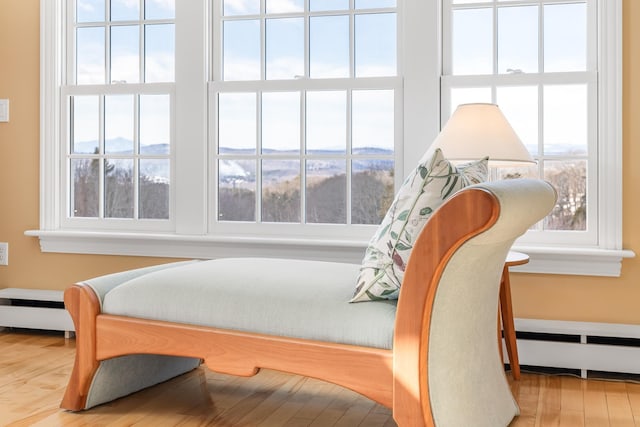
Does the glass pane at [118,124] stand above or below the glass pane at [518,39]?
below

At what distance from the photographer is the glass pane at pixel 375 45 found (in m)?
3.43

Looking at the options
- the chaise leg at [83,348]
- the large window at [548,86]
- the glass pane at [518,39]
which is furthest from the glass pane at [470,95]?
the chaise leg at [83,348]

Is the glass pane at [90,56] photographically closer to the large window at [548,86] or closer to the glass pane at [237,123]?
the glass pane at [237,123]

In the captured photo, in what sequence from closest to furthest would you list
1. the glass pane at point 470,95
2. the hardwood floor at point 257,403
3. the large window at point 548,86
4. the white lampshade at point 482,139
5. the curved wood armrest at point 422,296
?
the curved wood armrest at point 422,296 → the hardwood floor at point 257,403 → the white lampshade at point 482,139 → the large window at point 548,86 → the glass pane at point 470,95

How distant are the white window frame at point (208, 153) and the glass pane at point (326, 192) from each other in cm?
13

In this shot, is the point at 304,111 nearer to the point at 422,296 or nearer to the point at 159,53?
the point at 159,53

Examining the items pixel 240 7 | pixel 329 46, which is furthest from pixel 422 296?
pixel 240 7

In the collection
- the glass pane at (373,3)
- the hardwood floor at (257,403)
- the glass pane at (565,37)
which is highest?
the glass pane at (373,3)

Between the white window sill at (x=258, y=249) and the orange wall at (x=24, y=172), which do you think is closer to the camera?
the white window sill at (x=258, y=249)

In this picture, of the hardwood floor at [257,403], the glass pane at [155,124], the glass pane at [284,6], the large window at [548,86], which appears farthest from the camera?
the glass pane at [155,124]

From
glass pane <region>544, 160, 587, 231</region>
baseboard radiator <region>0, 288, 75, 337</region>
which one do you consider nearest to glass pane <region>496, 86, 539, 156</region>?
glass pane <region>544, 160, 587, 231</region>

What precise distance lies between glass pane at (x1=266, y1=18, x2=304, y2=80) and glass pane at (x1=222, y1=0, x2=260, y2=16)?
109 millimetres

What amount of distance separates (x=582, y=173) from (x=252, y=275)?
1.71m

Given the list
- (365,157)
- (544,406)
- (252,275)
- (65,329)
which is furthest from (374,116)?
(65,329)
